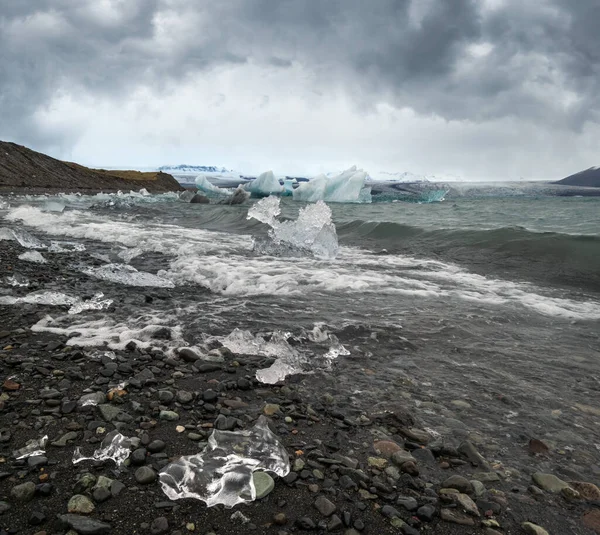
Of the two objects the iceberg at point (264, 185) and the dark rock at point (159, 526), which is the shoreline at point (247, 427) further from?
the iceberg at point (264, 185)

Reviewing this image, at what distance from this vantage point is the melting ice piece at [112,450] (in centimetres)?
215

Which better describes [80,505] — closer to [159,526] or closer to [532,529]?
[159,526]

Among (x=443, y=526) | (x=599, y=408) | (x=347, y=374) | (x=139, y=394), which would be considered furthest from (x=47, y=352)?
(x=599, y=408)

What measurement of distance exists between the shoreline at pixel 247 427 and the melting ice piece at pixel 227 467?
2.4 inches

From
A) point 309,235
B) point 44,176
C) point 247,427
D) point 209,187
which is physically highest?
point 44,176

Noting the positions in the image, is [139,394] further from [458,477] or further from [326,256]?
[326,256]

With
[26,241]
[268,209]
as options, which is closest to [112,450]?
[26,241]

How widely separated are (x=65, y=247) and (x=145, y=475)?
29.8 feet

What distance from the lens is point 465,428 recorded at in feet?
8.91

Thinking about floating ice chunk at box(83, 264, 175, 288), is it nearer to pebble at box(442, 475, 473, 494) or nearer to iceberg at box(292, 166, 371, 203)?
pebble at box(442, 475, 473, 494)

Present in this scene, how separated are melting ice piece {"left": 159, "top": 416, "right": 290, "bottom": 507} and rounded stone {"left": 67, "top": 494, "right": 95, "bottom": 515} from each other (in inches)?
12.4

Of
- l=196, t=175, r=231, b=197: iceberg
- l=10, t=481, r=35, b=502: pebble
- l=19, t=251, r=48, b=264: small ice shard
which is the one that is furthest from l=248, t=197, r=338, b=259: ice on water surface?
l=196, t=175, r=231, b=197: iceberg

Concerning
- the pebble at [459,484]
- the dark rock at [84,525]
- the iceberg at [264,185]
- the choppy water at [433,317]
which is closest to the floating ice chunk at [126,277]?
the choppy water at [433,317]

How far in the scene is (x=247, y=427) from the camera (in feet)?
8.41
